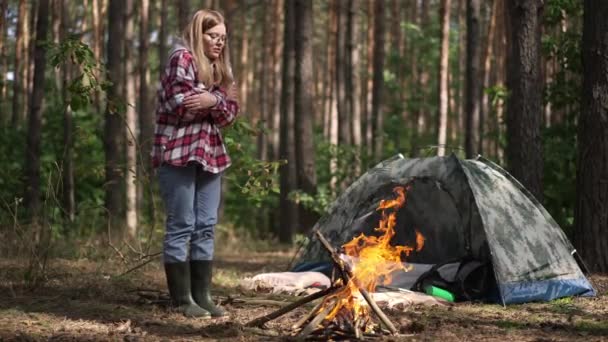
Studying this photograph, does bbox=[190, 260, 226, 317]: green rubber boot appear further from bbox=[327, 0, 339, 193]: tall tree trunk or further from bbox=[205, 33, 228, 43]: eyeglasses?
bbox=[327, 0, 339, 193]: tall tree trunk

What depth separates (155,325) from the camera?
5223mm

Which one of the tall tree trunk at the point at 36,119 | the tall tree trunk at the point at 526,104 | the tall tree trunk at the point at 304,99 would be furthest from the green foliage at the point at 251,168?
the tall tree trunk at the point at 304,99

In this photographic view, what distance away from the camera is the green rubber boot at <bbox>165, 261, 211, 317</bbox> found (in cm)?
546

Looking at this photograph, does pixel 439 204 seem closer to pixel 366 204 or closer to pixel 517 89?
pixel 366 204

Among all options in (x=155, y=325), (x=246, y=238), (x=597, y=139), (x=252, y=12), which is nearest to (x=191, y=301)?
(x=155, y=325)

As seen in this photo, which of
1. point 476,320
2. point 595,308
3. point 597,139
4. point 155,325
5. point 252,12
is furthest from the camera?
point 252,12

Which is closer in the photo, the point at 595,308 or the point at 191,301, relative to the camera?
the point at 191,301

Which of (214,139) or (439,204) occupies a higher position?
(214,139)

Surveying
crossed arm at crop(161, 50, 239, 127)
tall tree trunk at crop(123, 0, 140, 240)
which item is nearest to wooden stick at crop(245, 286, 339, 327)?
crossed arm at crop(161, 50, 239, 127)

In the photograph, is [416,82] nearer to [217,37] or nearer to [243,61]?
[243,61]

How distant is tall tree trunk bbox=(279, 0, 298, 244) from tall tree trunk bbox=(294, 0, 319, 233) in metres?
0.99

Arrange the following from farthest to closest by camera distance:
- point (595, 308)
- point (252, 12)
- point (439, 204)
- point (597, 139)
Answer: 1. point (252, 12)
2. point (439, 204)
3. point (597, 139)
4. point (595, 308)

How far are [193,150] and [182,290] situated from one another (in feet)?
3.04

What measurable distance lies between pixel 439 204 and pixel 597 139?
1666 millimetres
